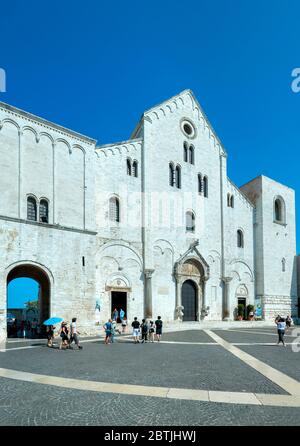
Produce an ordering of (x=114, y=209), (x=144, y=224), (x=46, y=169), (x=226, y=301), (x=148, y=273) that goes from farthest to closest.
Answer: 1. (x=226, y=301)
2. (x=144, y=224)
3. (x=148, y=273)
4. (x=114, y=209)
5. (x=46, y=169)

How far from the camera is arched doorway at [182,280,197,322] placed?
3241 centimetres

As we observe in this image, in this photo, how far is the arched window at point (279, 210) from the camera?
41281mm

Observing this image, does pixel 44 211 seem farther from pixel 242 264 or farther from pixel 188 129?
pixel 242 264

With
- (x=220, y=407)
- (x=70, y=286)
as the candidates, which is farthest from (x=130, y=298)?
(x=220, y=407)

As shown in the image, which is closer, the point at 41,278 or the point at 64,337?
the point at 64,337

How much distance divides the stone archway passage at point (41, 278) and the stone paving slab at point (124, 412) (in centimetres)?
1459

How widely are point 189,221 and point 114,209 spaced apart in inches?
308

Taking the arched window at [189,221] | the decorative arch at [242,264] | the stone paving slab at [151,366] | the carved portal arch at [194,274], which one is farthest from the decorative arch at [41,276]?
the decorative arch at [242,264]

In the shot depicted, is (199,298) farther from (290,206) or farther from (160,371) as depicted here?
(160,371)

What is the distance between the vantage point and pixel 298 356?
1513cm

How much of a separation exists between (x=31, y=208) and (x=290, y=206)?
1173 inches

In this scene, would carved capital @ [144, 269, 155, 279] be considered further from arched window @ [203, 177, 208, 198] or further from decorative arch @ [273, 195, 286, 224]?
decorative arch @ [273, 195, 286, 224]


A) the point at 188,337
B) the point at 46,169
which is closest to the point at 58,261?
the point at 46,169

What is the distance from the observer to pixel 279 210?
1640 inches
